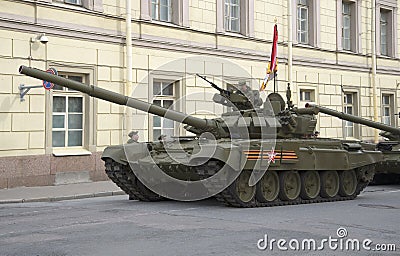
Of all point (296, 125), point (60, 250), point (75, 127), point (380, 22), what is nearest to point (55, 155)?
point (75, 127)

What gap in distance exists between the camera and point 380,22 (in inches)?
1040

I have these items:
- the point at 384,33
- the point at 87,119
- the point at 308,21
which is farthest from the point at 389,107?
the point at 87,119

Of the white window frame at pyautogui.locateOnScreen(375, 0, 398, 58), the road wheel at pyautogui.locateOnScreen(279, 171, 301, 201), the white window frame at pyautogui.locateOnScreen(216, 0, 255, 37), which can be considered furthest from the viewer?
the white window frame at pyautogui.locateOnScreen(375, 0, 398, 58)

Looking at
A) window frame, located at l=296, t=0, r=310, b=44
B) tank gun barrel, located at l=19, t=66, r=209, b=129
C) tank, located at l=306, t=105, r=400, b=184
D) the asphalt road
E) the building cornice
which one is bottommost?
the asphalt road

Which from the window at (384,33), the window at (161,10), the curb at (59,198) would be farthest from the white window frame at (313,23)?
the curb at (59,198)

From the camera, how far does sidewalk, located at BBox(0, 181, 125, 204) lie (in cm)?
1306

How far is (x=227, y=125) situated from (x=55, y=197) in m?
4.13

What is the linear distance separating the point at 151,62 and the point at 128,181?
6.53 m

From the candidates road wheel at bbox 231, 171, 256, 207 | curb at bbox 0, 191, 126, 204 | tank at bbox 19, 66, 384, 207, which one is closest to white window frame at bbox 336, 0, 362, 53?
tank at bbox 19, 66, 384, 207

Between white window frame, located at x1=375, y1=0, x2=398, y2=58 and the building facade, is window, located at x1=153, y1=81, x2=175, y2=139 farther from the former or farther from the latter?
white window frame, located at x1=375, y1=0, x2=398, y2=58

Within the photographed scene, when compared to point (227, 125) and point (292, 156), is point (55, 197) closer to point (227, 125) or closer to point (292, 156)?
point (227, 125)

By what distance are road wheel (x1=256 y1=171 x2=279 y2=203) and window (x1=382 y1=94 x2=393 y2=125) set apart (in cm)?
1628

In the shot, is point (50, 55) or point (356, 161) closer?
point (356, 161)

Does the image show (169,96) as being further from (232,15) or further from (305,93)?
(305,93)
